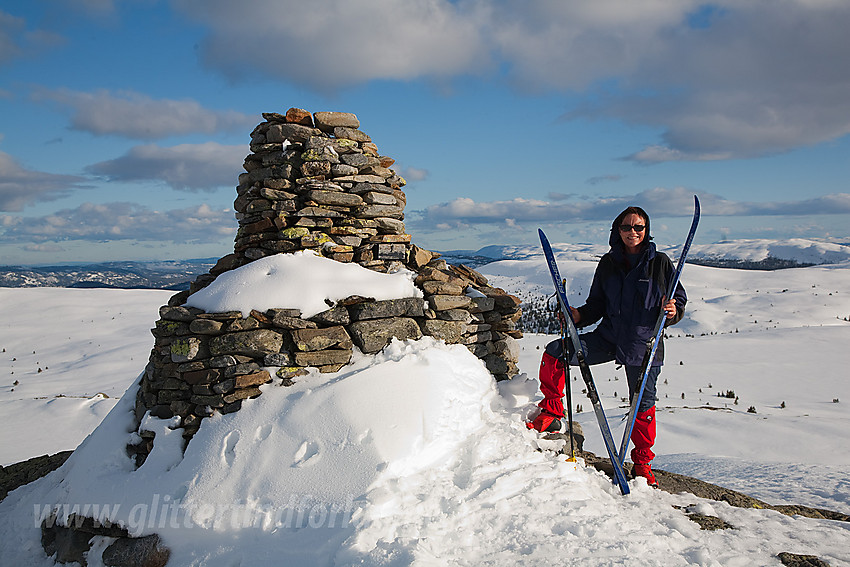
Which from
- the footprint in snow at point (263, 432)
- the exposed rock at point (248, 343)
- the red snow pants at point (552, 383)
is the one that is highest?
the exposed rock at point (248, 343)

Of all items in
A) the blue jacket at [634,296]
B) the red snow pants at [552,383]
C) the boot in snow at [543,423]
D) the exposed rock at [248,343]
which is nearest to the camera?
the blue jacket at [634,296]

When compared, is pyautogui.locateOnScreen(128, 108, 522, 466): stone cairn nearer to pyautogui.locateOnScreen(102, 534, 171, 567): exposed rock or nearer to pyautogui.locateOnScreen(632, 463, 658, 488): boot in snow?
pyautogui.locateOnScreen(102, 534, 171, 567): exposed rock

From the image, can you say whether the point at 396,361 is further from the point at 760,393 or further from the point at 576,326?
the point at 760,393

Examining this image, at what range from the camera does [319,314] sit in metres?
6.54

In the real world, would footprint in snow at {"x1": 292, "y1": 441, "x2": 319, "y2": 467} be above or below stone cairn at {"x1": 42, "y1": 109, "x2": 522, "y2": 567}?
below

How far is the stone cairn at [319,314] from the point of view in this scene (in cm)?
630

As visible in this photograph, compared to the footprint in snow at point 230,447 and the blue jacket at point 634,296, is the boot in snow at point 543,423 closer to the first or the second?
the blue jacket at point 634,296

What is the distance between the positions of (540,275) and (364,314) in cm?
14363

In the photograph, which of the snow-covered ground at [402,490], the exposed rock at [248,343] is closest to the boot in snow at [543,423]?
the snow-covered ground at [402,490]

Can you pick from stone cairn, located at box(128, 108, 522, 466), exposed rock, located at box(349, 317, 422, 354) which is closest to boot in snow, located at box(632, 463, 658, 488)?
stone cairn, located at box(128, 108, 522, 466)

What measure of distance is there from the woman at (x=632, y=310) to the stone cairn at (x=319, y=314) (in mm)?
1664

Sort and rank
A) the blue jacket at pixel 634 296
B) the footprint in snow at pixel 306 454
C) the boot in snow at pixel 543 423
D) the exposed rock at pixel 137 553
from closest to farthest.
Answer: the exposed rock at pixel 137 553, the footprint in snow at pixel 306 454, the blue jacket at pixel 634 296, the boot in snow at pixel 543 423

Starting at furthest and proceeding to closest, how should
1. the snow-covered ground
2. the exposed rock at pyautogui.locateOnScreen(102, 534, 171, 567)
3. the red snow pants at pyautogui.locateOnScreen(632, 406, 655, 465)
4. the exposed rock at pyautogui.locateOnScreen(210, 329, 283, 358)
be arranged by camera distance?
1. the exposed rock at pyautogui.locateOnScreen(210, 329, 283, 358)
2. the red snow pants at pyautogui.locateOnScreen(632, 406, 655, 465)
3. the exposed rock at pyautogui.locateOnScreen(102, 534, 171, 567)
4. the snow-covered ground

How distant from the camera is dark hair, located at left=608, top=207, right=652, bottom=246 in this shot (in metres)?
5.78
